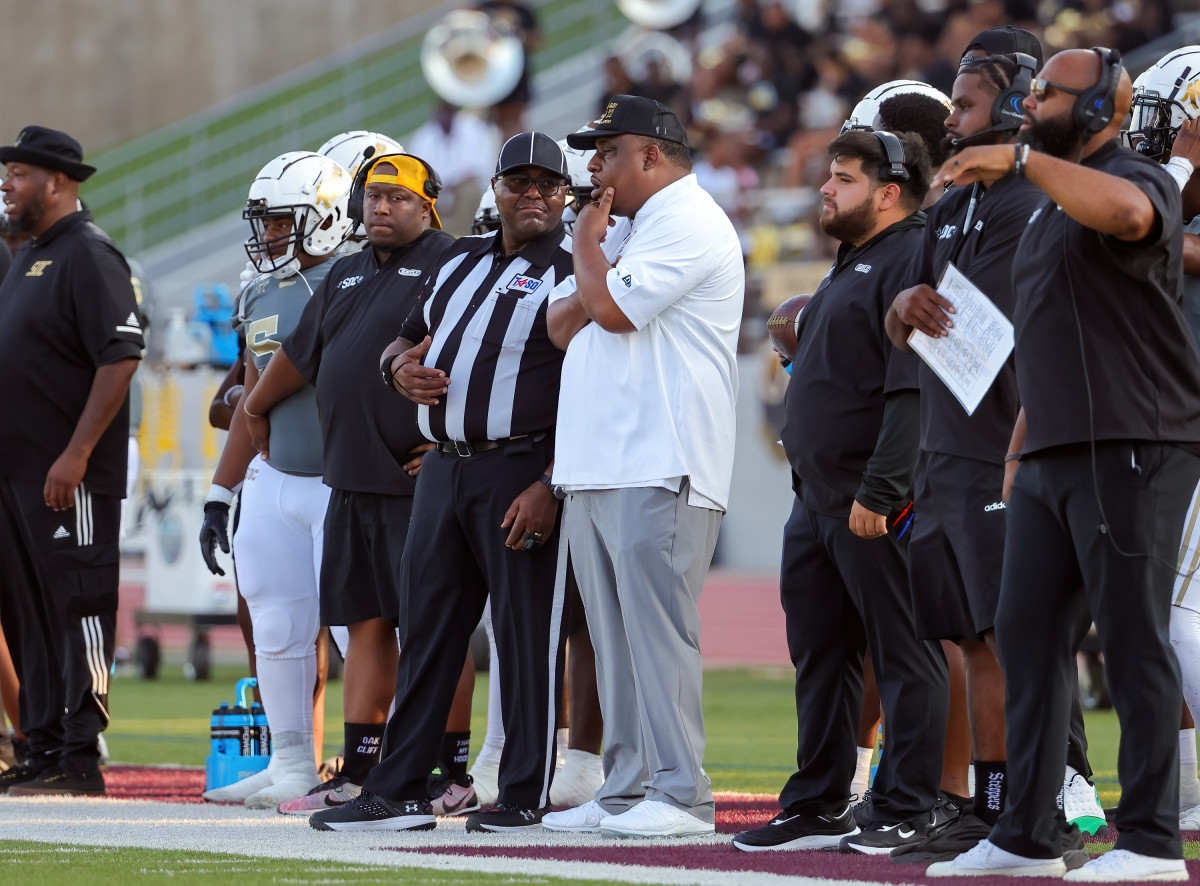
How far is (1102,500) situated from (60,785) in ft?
14.8

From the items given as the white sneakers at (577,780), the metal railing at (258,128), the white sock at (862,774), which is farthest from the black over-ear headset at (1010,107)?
the metal railing at (258,128)

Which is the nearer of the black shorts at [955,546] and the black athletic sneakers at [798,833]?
the black shorts at [955,546]

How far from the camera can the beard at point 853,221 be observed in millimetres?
5730

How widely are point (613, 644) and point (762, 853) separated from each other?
836mm

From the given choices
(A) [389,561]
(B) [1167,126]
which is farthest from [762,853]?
(B) [1167,126]

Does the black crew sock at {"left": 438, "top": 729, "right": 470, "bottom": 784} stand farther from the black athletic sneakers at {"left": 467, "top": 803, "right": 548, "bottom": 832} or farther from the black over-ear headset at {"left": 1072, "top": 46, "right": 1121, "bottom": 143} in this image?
the black over-ear headset at {"left": 1072, "top": 46, "right": 1121, "bottom": 143}

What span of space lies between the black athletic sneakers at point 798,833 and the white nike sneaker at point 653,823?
19cm

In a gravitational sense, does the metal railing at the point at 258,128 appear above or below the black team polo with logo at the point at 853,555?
above

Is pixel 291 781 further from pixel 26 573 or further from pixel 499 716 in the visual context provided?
pixel 26 573

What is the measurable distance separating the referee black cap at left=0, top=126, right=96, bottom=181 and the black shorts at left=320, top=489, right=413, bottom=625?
2.09m

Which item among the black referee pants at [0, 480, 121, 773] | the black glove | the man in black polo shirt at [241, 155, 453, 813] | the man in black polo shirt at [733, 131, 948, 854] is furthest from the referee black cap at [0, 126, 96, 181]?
the man in black polo shirt at [733, 131, 948, 854]

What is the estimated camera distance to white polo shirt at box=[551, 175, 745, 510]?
5.71 m

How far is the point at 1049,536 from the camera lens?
15.2 ft

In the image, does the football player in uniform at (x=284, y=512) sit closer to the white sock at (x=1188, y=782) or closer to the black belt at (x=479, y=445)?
the black belt at (x=479, y=445)
